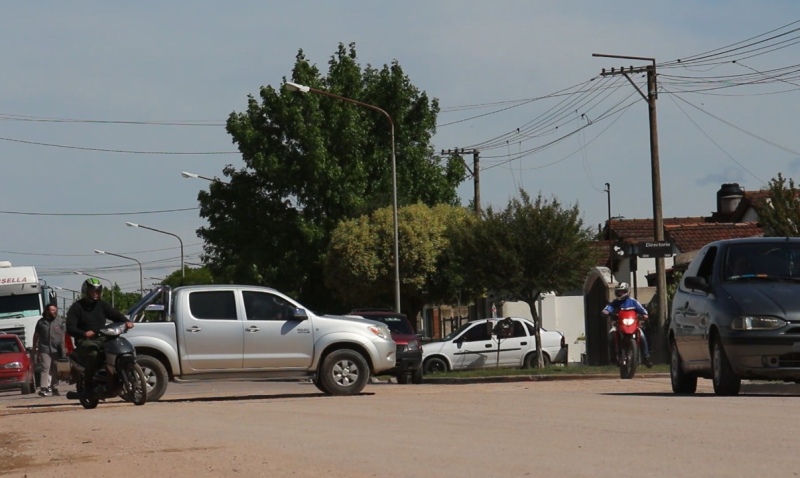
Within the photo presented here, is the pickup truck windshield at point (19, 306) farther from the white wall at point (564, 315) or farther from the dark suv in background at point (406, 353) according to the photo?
the white wall at point (564, 315)

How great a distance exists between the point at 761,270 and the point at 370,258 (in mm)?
35926

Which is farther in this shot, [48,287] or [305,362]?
[48,287]

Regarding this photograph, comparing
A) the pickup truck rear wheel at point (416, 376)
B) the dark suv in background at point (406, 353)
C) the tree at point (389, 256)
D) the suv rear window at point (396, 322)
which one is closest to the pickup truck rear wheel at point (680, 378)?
the dark suv in background at point (406, 353)

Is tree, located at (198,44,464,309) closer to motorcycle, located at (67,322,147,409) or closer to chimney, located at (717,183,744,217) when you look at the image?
chimney, located at (717,183,744,217)

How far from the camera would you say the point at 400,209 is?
5200 centimetres

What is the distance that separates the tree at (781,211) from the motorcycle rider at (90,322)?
2031cm

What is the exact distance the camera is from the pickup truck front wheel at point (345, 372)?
19281 millimetres

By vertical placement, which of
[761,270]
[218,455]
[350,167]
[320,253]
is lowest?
[218,455]

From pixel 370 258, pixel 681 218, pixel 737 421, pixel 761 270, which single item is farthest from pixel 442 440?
pixel 681 218

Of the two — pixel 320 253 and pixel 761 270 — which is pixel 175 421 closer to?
pixel 761 270

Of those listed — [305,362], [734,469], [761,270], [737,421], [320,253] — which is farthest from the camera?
[320,253]

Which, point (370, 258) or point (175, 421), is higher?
point (370, 258)

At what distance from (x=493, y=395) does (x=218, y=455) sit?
7197 mm

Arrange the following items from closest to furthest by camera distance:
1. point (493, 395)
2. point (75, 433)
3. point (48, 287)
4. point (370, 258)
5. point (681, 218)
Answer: point (75, 433) → point (493, 395) → point (48, 287) → point (370, 258) → point (681, 218)
